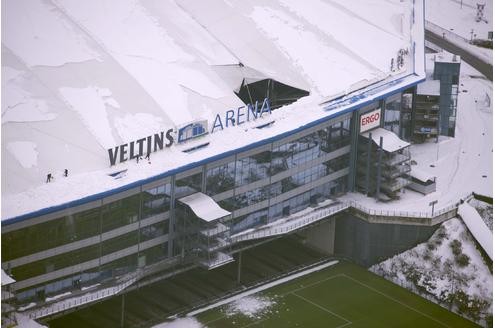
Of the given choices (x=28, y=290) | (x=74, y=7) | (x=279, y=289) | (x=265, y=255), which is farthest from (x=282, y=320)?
(x=74, y=7)

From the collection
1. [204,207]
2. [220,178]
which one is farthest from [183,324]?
[220,178]

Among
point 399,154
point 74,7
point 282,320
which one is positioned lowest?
point 282,320

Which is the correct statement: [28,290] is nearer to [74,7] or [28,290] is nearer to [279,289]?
[279,289]

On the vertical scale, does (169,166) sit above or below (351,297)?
above

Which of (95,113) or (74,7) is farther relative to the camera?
(74,7)

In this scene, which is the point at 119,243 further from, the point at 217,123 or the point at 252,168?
the point at 217,123
